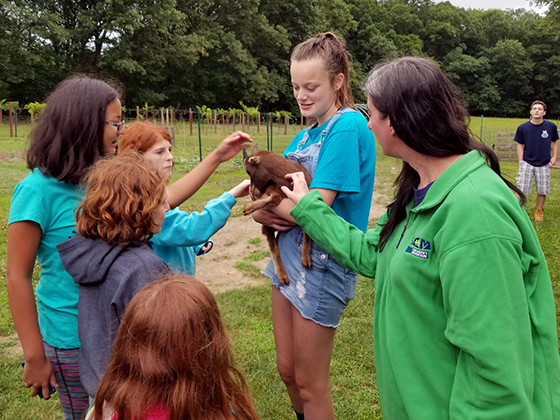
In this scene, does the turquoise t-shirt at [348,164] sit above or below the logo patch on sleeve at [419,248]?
above

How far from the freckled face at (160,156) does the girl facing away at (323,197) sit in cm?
80

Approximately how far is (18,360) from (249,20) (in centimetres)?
4815

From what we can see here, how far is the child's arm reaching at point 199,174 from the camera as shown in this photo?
2.90 m

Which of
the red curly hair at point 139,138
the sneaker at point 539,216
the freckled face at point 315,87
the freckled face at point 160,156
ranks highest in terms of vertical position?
the freckled face at point 315,87

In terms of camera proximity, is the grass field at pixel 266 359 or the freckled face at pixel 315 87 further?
the grass field at pixel 266 359

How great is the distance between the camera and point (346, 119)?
7.95ft

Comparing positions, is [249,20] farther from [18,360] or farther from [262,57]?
[18,360]

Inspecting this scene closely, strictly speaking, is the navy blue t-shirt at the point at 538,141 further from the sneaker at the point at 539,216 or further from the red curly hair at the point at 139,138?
the red curly hair at the point at 139,138

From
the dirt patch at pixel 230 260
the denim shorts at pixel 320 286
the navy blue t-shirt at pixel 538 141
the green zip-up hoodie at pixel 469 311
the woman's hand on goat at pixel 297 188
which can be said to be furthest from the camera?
the navy blue t-shirt at pixel 538 141

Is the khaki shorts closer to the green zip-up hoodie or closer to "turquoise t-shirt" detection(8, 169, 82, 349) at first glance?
the green zip-up hoodie

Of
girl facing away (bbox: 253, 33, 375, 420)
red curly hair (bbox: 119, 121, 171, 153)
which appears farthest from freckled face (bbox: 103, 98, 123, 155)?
girl facing away (bbox: 253, 33, 375, 420)

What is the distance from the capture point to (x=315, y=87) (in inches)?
99.1

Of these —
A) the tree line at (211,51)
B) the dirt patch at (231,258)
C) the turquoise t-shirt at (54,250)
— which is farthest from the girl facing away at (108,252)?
the tree line at (211,51)

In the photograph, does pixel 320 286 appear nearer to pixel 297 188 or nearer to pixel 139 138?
pixel 297 188
